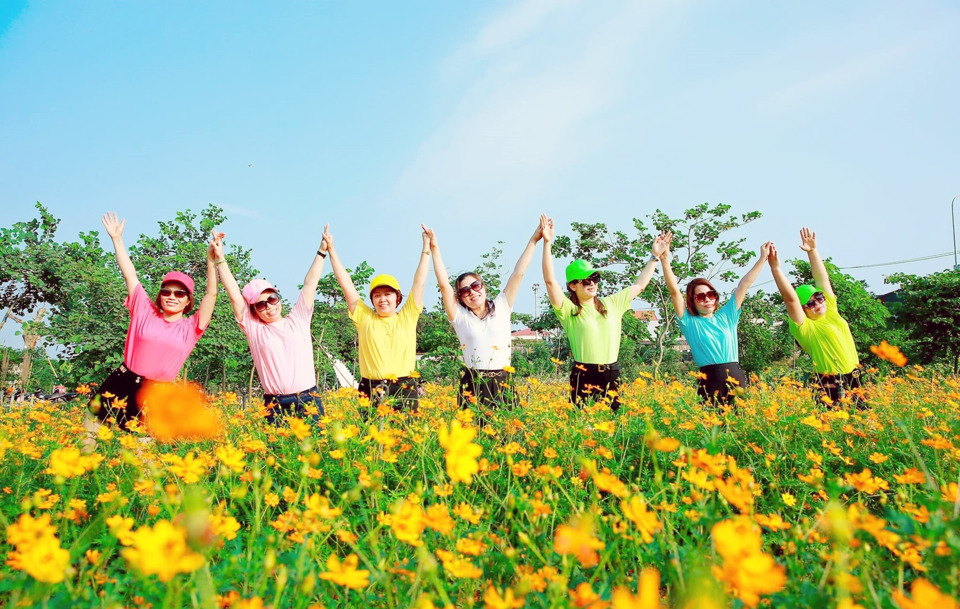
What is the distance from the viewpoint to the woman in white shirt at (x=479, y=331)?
3.30m

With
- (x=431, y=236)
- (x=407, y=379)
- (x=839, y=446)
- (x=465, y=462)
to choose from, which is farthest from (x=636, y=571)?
(x=431, y=236)

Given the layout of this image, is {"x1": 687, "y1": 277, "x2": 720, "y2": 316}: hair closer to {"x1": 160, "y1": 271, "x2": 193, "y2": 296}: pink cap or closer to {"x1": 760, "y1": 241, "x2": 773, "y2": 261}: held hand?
{"x1": 760, "y1": 241, "x2": 773, "y2": 261}: held hand

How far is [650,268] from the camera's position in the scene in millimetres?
4117

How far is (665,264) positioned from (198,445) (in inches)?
132

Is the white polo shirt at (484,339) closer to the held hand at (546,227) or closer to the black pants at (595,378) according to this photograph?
the black pants at (595,378)

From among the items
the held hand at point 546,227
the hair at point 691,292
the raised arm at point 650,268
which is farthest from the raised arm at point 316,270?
the hair at point 691,292

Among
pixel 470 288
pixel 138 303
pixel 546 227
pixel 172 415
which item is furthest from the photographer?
pixel 546 227

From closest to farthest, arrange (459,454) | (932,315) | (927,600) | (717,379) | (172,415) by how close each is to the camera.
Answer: (927,600) < (459,454) < (172,415) < (717,379) < (932,315)

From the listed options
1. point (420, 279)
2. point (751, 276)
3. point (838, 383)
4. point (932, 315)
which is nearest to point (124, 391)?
point (420, 279)

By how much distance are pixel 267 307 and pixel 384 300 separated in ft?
2.40

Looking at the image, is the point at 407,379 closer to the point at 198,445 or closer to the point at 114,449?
the point at 198,445

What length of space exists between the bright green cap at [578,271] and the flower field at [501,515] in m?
0.93

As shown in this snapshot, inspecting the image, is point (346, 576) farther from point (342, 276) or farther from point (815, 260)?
point (815, 260)

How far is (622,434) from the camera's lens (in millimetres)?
2594
